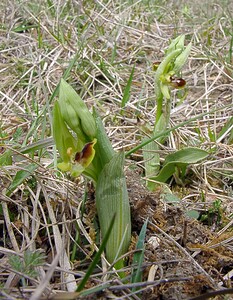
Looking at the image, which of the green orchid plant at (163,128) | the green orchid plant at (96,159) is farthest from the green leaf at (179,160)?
the green orchid plant at (96,159)

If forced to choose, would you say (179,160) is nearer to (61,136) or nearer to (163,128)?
(163,128)

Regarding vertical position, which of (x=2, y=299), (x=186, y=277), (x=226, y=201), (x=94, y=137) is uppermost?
(x=94, y=137)

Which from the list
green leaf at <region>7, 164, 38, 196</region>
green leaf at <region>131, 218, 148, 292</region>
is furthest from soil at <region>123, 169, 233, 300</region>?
green leaf at <region>7, 164, 38, 196</region>

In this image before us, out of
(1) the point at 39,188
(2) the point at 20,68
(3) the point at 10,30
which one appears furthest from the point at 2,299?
(3) the point at 10,30

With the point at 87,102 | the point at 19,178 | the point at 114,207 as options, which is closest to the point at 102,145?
the point at 114,207

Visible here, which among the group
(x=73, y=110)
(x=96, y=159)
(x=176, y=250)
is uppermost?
(x=73, y=110)

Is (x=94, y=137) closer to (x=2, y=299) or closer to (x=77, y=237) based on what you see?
(x=77, y=237)
